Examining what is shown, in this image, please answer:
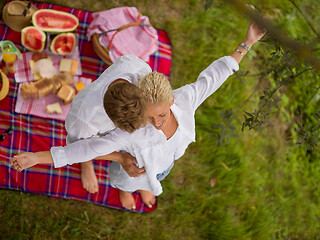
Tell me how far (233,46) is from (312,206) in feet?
6.75

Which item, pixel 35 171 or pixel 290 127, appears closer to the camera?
pixel 35 171

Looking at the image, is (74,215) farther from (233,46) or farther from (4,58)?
(233,46)

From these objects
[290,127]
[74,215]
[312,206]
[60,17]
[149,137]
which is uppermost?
[149,137]

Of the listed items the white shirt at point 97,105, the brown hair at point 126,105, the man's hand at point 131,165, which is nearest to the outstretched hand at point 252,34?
the white shirt at point 97,105

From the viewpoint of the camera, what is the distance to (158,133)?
200cm

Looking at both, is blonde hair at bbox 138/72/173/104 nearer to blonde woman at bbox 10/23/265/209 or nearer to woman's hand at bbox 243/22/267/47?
blonde woman at bbox 10/23/265/209

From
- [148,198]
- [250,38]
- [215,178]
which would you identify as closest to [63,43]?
[148,198]

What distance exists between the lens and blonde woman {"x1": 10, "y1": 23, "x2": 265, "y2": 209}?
171 centimetres

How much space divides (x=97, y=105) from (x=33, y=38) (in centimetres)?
157

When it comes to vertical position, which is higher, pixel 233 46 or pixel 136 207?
pixel 233 46

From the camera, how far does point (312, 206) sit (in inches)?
142

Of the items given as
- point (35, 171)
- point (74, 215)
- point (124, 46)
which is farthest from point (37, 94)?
point (74, 215)

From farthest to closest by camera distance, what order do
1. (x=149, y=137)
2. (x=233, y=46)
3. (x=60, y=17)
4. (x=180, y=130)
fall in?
(x=233, y=46)
(x=60, y=17)
(x=180, y=130)
(x=149, y=137)

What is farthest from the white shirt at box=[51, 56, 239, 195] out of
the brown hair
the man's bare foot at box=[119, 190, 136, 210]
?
the man's bare foot at box=[119, 190, 136, 210]
